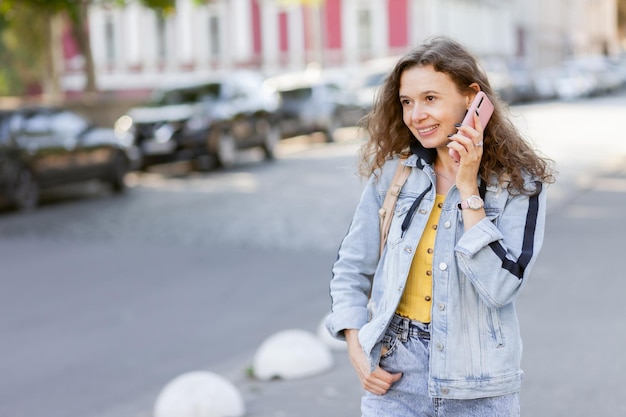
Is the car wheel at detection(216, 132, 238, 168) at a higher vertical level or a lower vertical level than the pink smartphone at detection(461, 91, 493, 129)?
lower

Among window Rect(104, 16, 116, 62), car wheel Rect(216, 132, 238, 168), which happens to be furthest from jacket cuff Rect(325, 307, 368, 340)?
window Rect(104, 16, 116, 62)

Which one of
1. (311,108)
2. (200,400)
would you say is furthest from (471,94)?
(311,108)

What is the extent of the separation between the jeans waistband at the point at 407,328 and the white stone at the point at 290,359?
3.27 metres

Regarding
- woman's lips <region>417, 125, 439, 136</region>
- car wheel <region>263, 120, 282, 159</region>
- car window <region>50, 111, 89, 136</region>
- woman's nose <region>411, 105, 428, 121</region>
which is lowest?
car wheel <region>263, 120, 282, 159</region>

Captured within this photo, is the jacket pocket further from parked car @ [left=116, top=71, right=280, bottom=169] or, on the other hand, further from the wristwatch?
parked car @ [left=116, top=71, right=280, bottom=169]

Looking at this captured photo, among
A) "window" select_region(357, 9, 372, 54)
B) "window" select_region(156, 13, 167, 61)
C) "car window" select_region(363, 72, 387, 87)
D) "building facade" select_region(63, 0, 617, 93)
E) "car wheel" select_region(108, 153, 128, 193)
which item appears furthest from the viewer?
"window" select_region(156, 13, 167, 61)

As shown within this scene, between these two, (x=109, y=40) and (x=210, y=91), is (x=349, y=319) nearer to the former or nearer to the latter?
(x=210, y=91)

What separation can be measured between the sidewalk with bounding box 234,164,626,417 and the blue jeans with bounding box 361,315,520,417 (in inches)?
95.0

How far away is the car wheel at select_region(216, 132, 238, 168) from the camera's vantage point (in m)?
20.4

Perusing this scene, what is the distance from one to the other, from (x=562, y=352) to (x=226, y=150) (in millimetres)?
14708

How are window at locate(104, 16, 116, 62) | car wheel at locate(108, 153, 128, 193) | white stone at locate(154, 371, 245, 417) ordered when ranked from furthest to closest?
window at locate(104, 16, 116, 62)
car wheel at locate(108, 153, 128, 193)
white stone at locate(154, 371, 245, 417)

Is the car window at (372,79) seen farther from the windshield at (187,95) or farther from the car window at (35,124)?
the car window at (35,124)

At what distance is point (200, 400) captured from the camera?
5328 mm

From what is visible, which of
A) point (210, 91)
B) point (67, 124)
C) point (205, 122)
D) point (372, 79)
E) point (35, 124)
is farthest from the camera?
point (372, 79)
